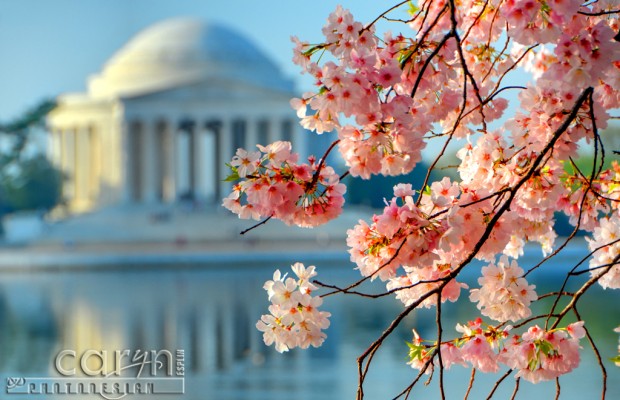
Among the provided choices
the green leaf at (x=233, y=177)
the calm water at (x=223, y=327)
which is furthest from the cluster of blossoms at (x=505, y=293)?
the calm water at (x=223, y=327)

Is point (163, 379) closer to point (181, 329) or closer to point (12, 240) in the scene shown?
point (181, 329)

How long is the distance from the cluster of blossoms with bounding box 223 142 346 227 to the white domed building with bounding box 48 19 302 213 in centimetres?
9871

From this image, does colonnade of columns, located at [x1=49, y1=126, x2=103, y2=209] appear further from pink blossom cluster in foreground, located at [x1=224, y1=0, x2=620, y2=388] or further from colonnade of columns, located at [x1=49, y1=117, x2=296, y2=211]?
pink blossom cluster in foreground, located at [x1=224, y1=0, x2=620, y2=388]

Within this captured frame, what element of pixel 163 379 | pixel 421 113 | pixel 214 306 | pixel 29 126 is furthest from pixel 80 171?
pixel 421 113

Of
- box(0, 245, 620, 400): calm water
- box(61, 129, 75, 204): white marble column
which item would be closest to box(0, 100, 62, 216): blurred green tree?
box(61, 129, 75, 204): white marble column

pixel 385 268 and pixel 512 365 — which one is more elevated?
pixel 385 268

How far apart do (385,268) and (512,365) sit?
70 cm

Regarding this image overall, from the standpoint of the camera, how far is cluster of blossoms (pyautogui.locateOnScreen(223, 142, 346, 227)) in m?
5.83

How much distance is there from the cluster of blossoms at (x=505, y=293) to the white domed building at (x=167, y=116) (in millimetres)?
98667

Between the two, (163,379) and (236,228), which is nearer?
(163,379)

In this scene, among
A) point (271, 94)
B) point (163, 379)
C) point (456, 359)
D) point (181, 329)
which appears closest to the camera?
point (456, 359)

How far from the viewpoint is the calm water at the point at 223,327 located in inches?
1217

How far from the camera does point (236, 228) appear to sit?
3465 inches

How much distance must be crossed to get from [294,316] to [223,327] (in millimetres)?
38477
